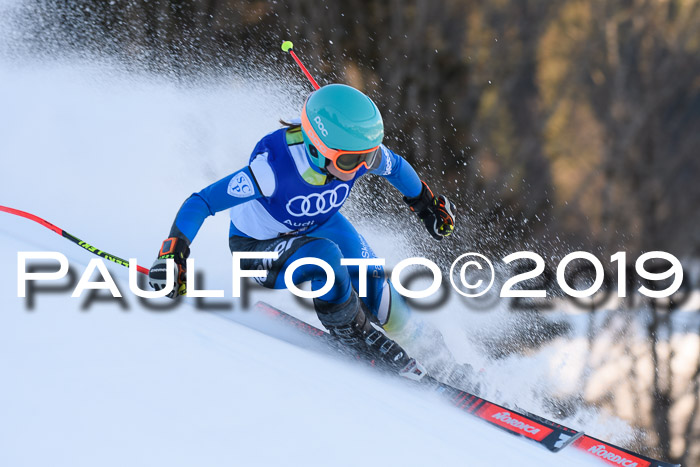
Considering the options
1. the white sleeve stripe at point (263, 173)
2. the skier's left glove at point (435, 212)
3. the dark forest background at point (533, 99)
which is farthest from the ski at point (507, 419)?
the dark forest background at point (533, 99)

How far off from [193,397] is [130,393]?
14 cm

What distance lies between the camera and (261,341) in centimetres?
206

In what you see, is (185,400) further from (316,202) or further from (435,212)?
(435,212)

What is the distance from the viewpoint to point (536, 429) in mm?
2400

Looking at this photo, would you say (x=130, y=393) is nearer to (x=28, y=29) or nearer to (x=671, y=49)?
(x=28, y=29)

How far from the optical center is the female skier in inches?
78.8

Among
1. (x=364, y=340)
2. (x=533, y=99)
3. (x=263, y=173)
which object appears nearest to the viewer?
(x=263, y=173)

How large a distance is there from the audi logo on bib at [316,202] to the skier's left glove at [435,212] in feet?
1.62

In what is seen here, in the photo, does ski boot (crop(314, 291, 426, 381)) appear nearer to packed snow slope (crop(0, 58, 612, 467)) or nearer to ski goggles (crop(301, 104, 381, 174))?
packed snow slope (crop(0, 58, 612, 467))

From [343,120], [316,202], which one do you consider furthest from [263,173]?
[343,120]

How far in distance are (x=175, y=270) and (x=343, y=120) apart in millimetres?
733

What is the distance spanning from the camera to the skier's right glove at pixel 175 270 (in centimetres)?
192

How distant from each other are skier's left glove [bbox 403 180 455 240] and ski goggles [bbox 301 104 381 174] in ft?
2.10

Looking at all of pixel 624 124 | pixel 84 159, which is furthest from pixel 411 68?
pixel 84 159
